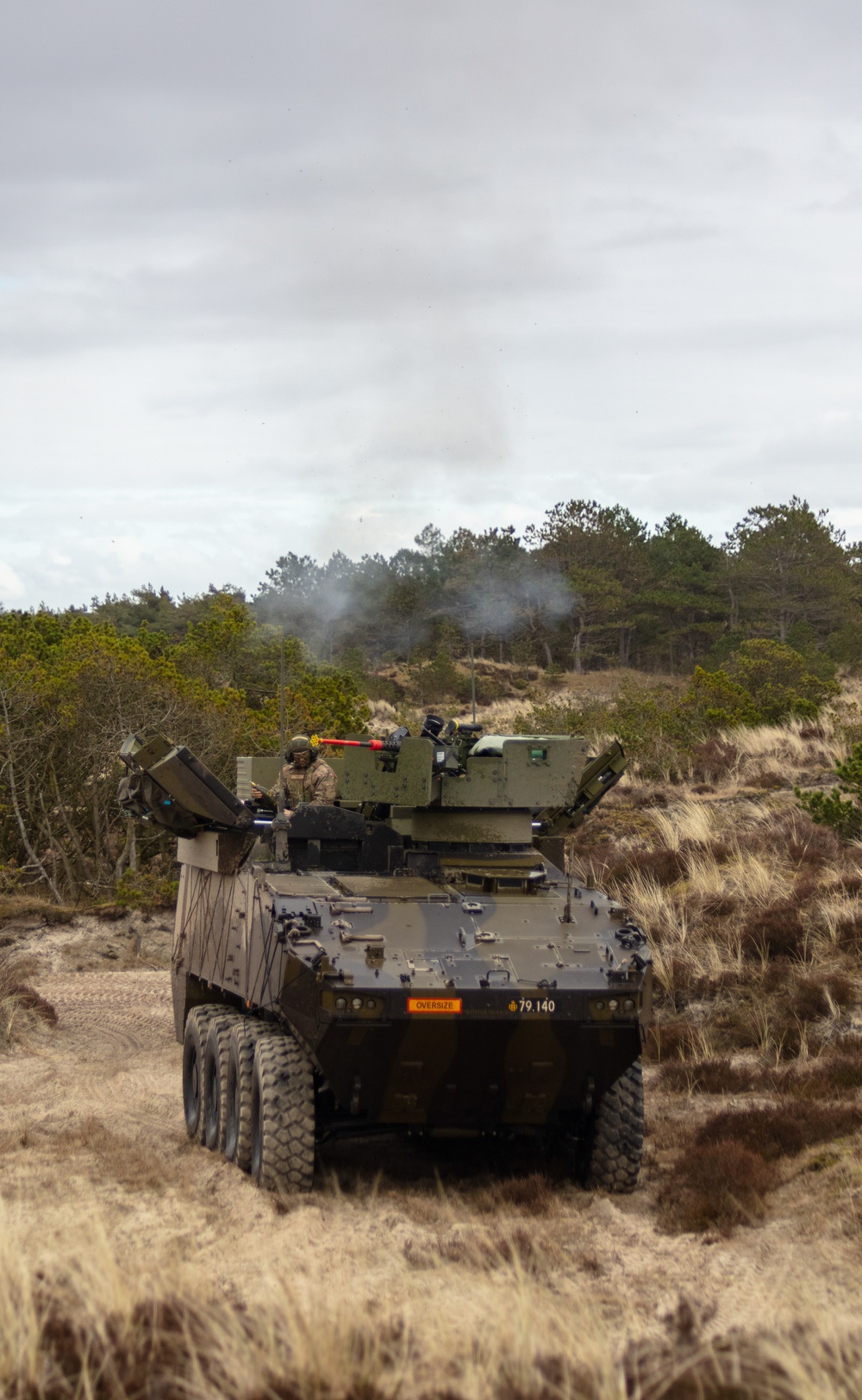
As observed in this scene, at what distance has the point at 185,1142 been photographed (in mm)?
9828

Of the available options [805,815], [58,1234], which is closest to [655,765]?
[805,815]

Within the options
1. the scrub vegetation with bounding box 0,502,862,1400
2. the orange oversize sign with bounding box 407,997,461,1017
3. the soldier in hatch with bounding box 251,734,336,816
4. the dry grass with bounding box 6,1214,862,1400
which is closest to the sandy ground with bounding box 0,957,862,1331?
the scrub vegetation with bounding box 0,502,862,1400

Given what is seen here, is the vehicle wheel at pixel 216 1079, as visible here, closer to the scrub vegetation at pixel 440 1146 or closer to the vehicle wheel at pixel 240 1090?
the vehicle wheel at pixel 240 1090

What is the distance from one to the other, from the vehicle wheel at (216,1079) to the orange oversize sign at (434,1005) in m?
1.85

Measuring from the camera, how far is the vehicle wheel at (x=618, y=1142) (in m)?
8.38

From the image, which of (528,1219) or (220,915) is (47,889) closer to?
(220,915)

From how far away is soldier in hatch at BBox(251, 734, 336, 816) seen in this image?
11.0m

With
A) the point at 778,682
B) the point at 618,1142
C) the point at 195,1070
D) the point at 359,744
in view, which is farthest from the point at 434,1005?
the point at 778,682

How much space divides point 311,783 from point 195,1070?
226 cm

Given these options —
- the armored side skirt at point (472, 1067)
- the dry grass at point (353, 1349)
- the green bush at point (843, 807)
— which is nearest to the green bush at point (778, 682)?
the green bush at point (843, 807)

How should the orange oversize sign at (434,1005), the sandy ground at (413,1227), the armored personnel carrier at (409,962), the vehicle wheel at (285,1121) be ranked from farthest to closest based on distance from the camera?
the vehicle wheel at (285,1121) < the armored personnel carrier at (409,962) < the orange oversize sign at (434,1005) < the sandy ground at (413,1227)

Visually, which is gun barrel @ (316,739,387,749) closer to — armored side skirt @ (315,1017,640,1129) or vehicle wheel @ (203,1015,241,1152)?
vehicle wheel @ (203,1015,241,1152)

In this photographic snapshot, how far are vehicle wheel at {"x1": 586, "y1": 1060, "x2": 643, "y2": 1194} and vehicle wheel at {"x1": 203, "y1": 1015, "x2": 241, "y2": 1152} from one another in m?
2.33

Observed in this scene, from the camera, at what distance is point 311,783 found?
1115cm
